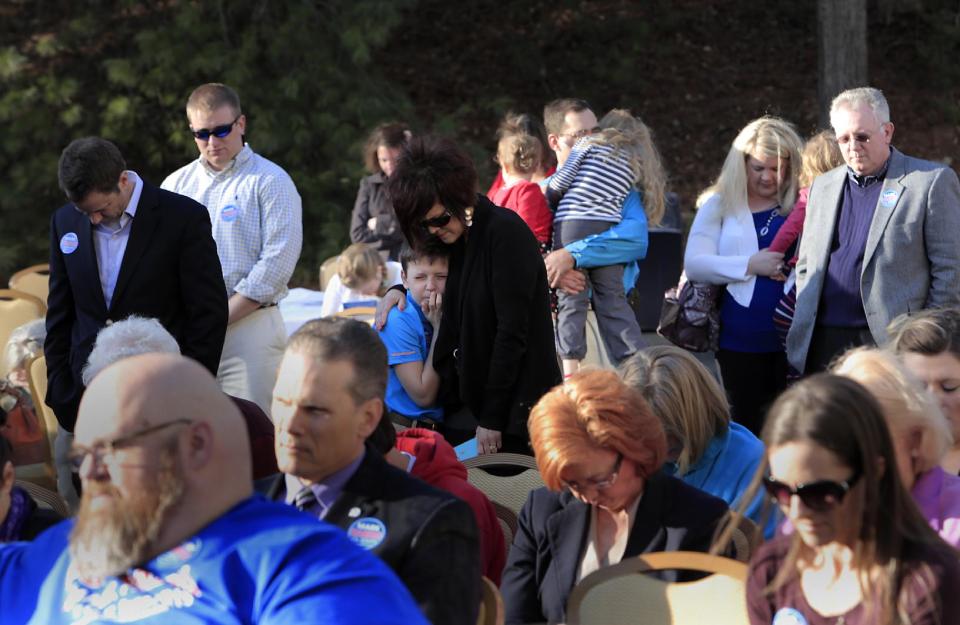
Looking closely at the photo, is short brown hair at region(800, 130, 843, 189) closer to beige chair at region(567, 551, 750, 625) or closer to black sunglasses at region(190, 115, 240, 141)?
black sunglasses at region(190, 115, 240, 141)

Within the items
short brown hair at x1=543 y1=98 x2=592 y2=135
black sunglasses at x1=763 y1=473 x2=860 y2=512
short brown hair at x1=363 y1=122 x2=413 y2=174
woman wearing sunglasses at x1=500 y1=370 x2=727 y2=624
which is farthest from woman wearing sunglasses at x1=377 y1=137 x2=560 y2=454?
short brown hair at x1=363 y1=122 x2=413 y2=174

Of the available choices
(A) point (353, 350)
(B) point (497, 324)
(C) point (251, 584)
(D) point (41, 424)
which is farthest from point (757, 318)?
(C) point (251, 584)

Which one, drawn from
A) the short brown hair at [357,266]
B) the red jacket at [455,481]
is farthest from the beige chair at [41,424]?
the red jacket at [455,481]

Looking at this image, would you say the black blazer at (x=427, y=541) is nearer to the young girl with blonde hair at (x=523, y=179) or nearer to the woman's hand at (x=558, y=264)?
the young girl with blonde hair at (x=523, y=179)

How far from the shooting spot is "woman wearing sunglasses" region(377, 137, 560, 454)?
4.04 metres

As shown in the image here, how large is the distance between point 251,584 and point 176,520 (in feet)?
0.55

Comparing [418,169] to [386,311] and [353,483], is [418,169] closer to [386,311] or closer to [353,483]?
[386,311]

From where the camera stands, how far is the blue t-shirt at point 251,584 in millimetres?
1909

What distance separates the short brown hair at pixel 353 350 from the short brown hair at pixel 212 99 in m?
2.50

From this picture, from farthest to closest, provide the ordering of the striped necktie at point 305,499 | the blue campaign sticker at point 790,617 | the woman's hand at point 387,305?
the woman's hand at point 387,305 < the striped necktie at point 305,499 < the blue campaign sticker at point 790,617

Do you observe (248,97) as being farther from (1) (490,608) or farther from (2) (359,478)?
(1) (490,608)

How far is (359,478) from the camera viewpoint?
105 inches

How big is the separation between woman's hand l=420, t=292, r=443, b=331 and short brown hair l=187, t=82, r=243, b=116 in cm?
140

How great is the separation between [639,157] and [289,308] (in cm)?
246
